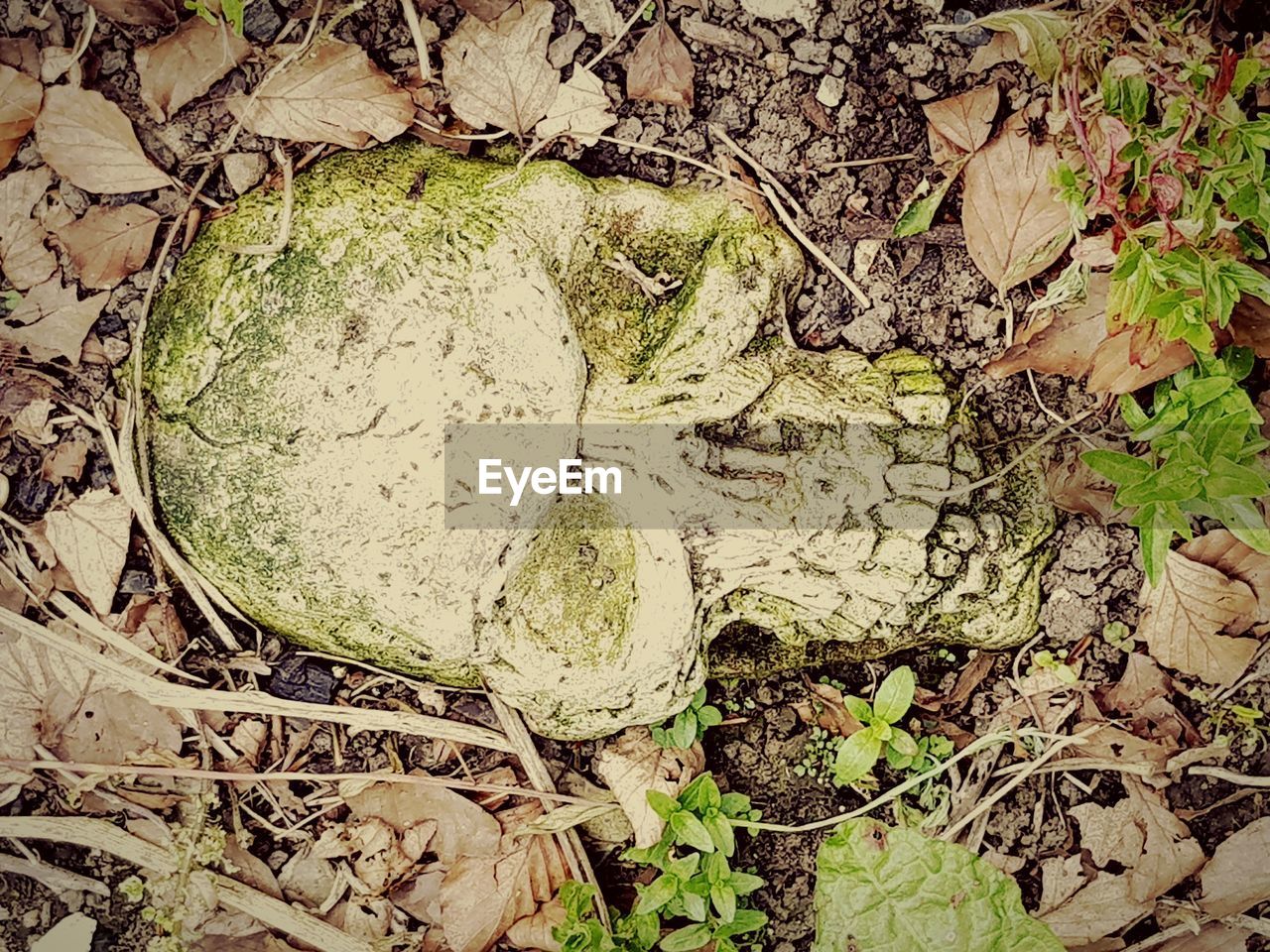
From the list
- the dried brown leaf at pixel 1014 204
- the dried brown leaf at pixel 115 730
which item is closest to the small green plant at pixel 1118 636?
the dried brown leaf at pixel 1014 204

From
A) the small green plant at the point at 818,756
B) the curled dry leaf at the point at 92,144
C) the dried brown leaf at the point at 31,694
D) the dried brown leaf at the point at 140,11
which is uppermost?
the dried brown leaf at the point at 140,11

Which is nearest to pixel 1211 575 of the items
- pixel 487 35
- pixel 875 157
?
pixel 875 157

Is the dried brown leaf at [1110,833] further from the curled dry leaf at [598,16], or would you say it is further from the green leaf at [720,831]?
the curled dry leaf at [598,16]

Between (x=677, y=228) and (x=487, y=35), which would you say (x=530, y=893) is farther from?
(x=487, y=35)

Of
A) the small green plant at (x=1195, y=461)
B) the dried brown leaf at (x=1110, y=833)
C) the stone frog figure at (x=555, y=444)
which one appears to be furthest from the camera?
the dried brown leaf at (x=1110, y=833)

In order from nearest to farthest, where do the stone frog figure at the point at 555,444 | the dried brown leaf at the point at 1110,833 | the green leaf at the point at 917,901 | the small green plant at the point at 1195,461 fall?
the small green plant at the point at 1195,461 < the stone frog figure at the point at 555,444 < the green leaf at the point at 917,901 < the dried brown leaf at the point at 1110,833

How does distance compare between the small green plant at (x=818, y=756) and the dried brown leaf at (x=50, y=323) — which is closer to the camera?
the dried brown leaf at (x=50, y=323)

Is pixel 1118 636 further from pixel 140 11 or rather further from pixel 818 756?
pixel 140 11
